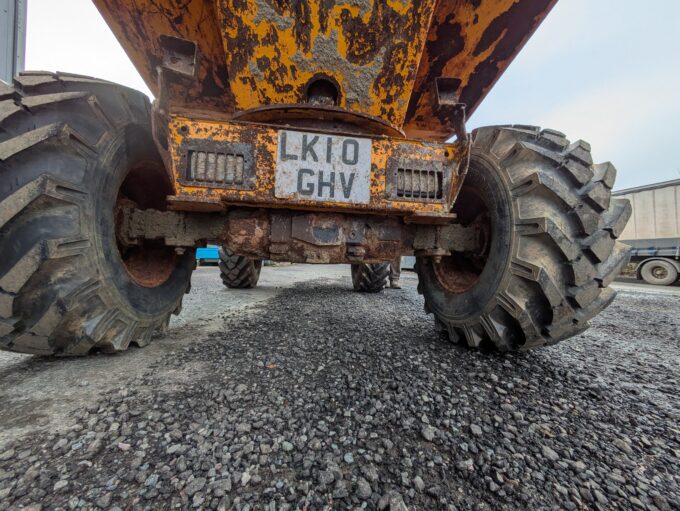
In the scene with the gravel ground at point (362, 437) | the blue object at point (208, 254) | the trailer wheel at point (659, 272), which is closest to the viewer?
the gravel ground at point (362, 437)

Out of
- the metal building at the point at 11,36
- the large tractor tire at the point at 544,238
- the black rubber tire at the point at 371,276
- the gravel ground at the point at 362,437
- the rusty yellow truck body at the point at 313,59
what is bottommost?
the gravel ground at the point at 362,437

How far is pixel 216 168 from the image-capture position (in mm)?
1250

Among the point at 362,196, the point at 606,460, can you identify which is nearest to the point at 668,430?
the point at 606,460

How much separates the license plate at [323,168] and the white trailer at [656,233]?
11346mm

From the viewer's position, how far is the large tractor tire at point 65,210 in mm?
1060

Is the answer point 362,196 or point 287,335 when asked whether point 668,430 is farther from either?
point 287,335

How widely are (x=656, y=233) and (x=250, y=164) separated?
44.0ft

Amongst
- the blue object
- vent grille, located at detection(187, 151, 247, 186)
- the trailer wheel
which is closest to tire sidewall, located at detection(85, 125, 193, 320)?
vent grille, located at detection(187, 151, 247, 186)

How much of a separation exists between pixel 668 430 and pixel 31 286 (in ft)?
7.44

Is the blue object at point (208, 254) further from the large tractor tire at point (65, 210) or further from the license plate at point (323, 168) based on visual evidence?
the license plate at point (323, 168)

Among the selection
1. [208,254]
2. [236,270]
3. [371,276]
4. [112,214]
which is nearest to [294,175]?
[112,214]

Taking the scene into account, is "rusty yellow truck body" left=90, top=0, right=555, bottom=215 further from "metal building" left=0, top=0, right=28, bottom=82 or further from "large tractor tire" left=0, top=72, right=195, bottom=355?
"metal building" left=0, top=0, right=28, bottom=82

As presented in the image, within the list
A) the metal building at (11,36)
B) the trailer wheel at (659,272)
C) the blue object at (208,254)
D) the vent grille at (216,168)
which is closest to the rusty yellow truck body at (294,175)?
the vent grille at (216,168)

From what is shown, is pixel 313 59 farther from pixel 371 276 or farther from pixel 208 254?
pixel 208 254
